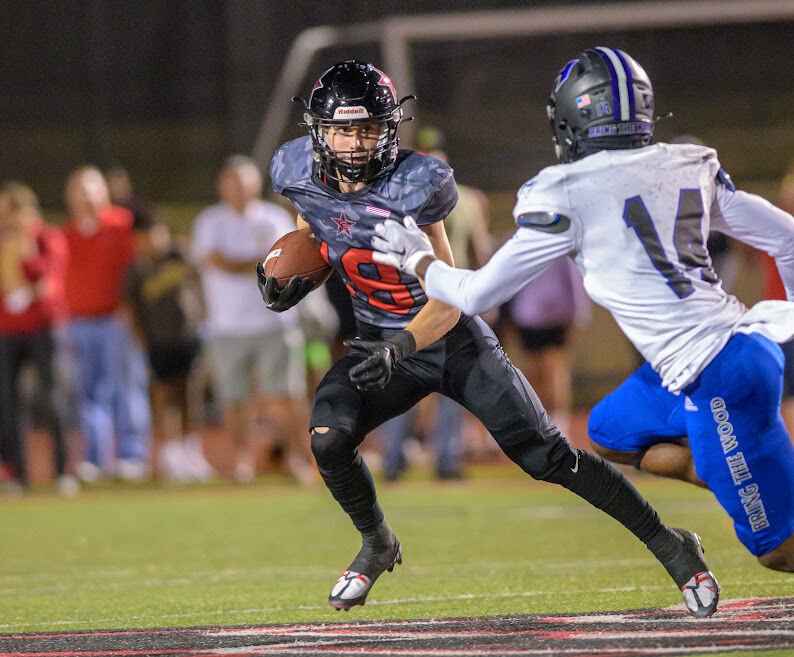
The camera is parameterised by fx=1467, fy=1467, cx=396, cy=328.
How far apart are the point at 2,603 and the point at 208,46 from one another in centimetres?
1493

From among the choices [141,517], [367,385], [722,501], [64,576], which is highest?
[367,385]

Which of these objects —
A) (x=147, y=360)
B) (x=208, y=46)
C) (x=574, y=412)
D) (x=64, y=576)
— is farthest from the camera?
(x=208, y=46)

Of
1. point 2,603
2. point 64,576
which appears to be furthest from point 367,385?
point 64,576

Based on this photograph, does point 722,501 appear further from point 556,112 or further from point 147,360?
point 147,360

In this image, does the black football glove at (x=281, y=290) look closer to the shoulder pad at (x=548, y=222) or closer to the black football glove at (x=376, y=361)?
the black football glove at (x=376, y=361)

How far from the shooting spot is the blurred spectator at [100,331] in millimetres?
10195

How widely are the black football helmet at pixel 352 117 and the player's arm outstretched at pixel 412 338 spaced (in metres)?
0.28

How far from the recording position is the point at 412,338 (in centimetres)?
436

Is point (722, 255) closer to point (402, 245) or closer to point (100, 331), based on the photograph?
point (100, 331)

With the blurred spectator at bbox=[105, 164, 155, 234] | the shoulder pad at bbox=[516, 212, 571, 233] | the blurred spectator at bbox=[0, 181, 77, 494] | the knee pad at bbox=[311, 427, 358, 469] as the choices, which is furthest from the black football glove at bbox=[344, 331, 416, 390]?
the blurred spectator at bbox=[105, 164, 155, 234]

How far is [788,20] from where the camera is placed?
391 inches

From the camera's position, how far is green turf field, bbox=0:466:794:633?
479 centimetres

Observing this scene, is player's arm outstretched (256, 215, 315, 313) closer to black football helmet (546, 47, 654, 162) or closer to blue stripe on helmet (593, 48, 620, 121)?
black football helmet (546, 47, 654, 162)

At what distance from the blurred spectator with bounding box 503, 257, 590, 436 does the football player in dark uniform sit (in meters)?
5.63
